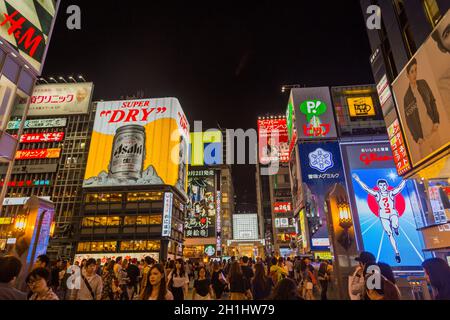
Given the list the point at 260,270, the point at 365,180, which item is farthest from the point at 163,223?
the point at 260,270

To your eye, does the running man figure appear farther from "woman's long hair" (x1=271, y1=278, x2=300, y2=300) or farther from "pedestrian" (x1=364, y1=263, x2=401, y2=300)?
"woman's long hair" (x1=271, y1=278, x2=300, y2=300)

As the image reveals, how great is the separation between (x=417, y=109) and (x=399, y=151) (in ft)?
11.7

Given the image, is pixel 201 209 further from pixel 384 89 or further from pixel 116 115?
pixel 384 89

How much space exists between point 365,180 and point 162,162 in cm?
3116

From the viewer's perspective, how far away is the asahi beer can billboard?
43.9m

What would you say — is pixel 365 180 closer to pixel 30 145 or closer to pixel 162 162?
pixel 162 162

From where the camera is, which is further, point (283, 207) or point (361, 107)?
point (283, 207)

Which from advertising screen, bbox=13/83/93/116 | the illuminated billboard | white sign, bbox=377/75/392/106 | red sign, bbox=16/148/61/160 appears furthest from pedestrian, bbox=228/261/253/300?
the illuminated billboard

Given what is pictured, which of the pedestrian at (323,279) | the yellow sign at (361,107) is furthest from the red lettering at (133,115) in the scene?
the pedestrian at (323,279)

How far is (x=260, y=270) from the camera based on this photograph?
603 cm

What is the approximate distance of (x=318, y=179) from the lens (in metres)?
31.1

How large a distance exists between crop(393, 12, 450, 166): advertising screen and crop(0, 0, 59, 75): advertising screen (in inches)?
715

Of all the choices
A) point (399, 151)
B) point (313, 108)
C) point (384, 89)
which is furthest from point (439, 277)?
point (313, 108)
